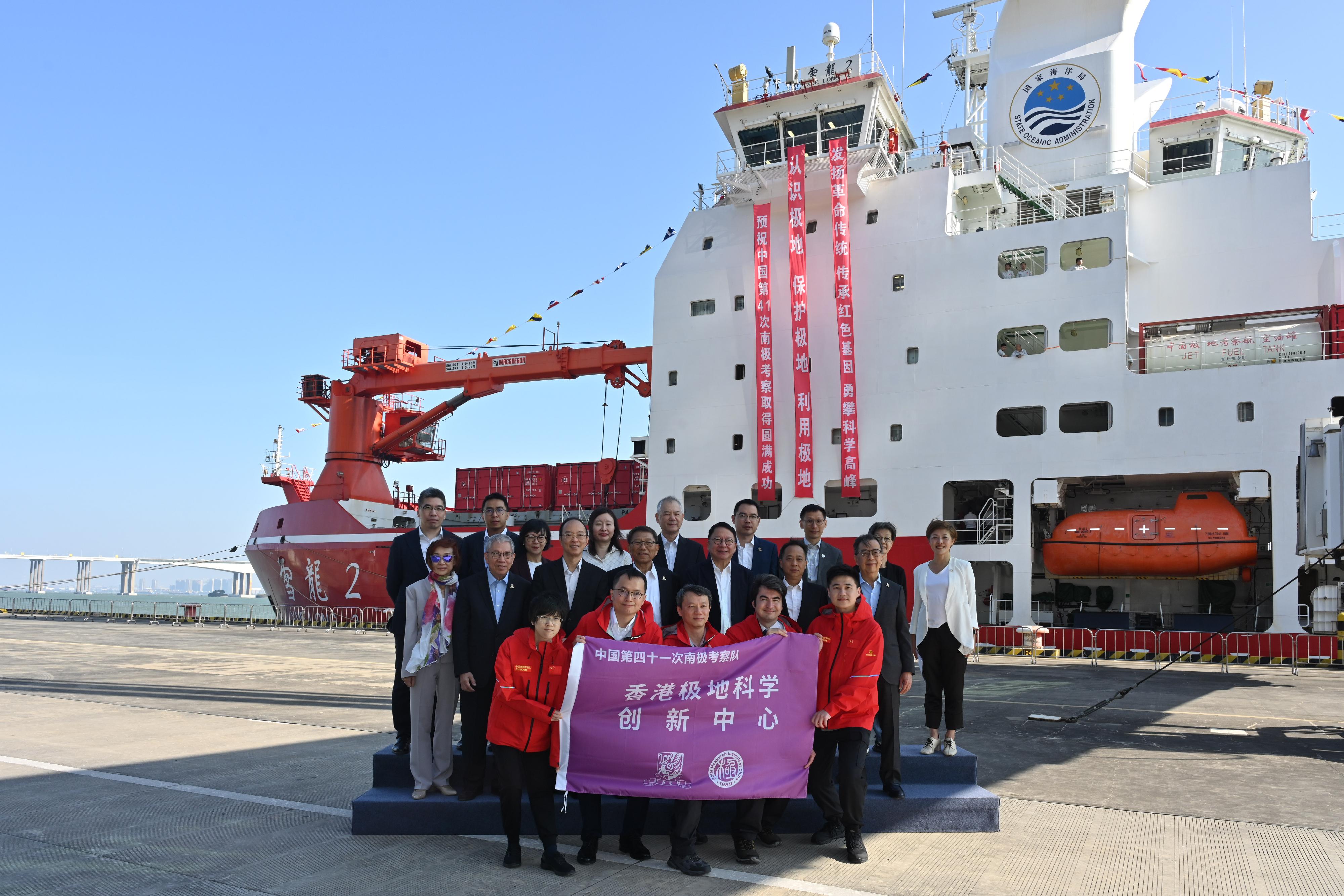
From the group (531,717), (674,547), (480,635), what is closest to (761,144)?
(674,547)

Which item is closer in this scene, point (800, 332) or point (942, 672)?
point (942, 672)

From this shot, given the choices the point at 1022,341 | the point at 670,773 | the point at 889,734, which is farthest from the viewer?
the point at 1022,341

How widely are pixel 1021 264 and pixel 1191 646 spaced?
27.2ft

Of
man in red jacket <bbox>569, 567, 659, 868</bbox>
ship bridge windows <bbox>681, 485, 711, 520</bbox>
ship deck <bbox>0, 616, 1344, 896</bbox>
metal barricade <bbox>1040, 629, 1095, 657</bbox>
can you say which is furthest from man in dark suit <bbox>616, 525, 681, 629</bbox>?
ship bridge windows <bbox>681, 485, 711, 520</bbox>

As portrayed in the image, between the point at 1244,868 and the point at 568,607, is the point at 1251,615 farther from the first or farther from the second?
the point at 568,607

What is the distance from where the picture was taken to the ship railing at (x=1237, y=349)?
15852 mm

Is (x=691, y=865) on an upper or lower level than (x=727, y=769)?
lower

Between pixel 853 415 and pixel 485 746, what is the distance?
49.7 feet

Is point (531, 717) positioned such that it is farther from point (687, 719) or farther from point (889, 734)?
point (889, 734)

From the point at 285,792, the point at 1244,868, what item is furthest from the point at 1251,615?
the point at 285,792

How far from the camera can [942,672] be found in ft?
19.8

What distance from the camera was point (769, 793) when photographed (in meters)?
4.31

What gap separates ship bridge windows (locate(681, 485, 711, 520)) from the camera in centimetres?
2144

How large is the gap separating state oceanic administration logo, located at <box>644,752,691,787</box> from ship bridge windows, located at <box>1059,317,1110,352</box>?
52.1 feet
